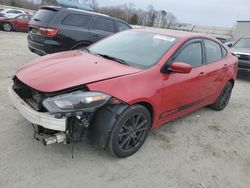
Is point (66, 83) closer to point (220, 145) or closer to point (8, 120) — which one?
point (8, 120)

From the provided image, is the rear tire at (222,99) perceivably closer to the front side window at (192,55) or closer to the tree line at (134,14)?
the front side window at (192,55)

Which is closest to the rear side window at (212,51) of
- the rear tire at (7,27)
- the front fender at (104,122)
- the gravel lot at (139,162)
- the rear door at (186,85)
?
the rear door at (186,85)

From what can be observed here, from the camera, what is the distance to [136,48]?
12.7 feet

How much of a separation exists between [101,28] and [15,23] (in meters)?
13.3

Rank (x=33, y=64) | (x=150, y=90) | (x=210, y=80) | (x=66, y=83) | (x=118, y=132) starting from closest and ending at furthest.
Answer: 1. (x=66, y=83)
2. (x=118, y=132)
3. (x=150, y=90)
4. (x=33, y=64)
5. (x=210, y=80)

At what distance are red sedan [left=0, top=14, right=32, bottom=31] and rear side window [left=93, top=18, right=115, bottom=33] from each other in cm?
1281

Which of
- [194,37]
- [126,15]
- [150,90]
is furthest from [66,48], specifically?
[126,15]

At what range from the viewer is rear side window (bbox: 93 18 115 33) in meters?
7.93

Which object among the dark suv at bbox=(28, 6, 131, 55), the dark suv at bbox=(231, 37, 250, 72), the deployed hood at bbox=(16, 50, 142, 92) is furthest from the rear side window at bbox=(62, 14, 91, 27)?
the dark suv at bbox=(231, 37, 250, 72)

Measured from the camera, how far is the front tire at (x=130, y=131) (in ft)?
9.83

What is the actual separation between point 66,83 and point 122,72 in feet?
2.35

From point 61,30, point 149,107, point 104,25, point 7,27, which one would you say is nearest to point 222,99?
point 149,107

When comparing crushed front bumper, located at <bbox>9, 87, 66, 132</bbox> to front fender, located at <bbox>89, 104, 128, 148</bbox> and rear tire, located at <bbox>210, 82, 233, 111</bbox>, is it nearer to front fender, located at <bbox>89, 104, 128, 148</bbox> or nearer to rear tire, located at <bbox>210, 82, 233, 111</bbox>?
front fender, located at <bbox>89, 104, 128, 148</bbox>

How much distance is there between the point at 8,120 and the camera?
385 centimetres
